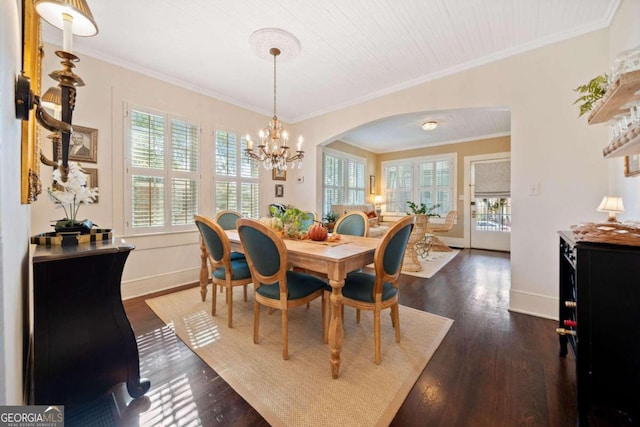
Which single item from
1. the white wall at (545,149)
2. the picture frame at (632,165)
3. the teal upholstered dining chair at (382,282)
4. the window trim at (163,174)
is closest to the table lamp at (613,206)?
the picture frame at (632,165)

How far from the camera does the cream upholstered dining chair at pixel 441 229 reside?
5.45 metres

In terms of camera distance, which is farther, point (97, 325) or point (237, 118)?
point (237, 118)

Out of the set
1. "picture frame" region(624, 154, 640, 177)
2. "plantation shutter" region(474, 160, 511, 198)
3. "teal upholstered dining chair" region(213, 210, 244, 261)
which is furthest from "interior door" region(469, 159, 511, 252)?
"teal upholstered dining chair" region(213, 210, 244, 261)

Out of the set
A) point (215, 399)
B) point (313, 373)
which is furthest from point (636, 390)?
point (215, 399)

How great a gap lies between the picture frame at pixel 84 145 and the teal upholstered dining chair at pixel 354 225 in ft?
8.90

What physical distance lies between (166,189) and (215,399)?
8.71 feet

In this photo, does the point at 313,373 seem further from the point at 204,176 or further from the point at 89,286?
the point at 204,176

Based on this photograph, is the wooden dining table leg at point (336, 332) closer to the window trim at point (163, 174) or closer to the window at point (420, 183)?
the window trim at point (163, 174)

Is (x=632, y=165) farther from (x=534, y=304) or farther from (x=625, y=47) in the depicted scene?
(x=534, y=304)

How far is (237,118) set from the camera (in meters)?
3.98

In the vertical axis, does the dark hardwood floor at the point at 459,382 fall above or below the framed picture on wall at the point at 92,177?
below

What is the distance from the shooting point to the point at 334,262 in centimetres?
160

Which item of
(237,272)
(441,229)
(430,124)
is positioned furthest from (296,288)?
(441,229)

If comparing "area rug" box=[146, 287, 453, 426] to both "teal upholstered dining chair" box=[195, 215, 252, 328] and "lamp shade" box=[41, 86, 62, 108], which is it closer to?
"teal upholstered dining chair" box=[195, 215, 252, 328]
